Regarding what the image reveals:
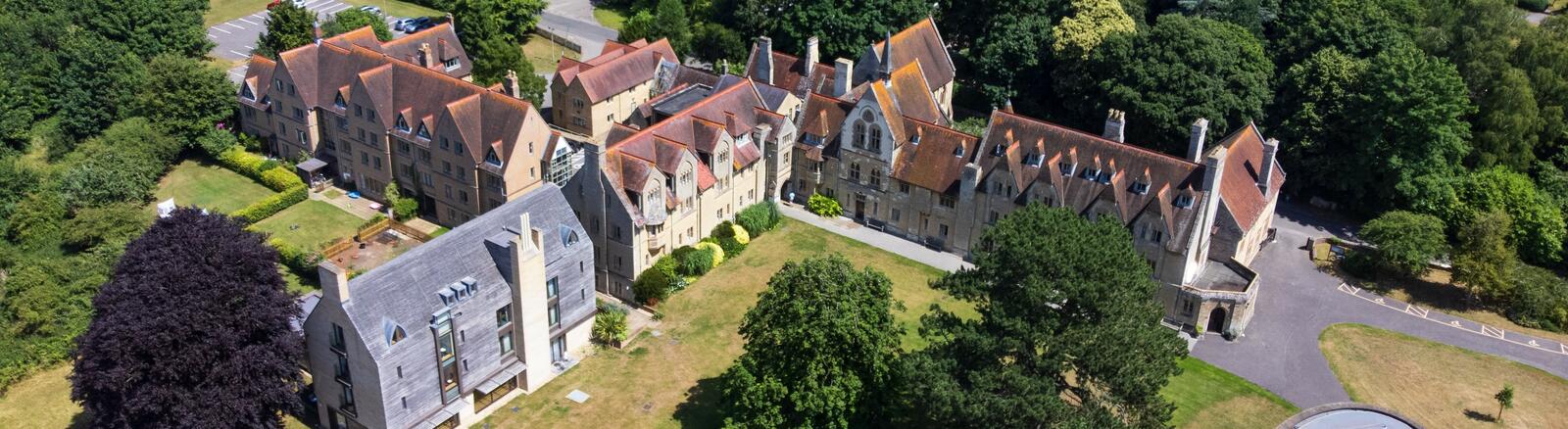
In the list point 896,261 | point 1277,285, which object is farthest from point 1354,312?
point 896,261

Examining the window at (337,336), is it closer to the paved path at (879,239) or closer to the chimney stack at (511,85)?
the chimney stack at (511,85)

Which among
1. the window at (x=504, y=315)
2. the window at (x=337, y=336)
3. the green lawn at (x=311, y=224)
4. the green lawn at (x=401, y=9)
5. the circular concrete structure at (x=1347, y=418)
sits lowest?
the green lawn at (x=311, y=224)

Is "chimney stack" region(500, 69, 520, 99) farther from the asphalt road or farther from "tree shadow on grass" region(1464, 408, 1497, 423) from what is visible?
"tree shadow on grass" region(1464, 408, 1497, 423)

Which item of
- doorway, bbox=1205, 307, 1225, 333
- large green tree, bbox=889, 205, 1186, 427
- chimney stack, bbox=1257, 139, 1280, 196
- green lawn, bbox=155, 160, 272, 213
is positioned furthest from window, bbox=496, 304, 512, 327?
chimney stack, bbox=1257, 139, 1280, 196

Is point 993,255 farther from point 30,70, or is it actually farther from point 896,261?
point 30,70

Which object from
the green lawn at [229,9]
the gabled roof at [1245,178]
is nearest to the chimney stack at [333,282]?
the gabled roof at [1245,178]

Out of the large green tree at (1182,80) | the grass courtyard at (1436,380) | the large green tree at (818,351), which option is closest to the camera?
the large green tree at (818,351)

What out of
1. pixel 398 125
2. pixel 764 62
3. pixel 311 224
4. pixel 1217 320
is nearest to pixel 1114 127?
pixel 1217 320
